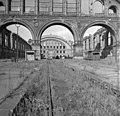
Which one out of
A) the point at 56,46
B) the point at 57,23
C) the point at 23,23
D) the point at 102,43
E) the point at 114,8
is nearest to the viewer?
the point at 23,23

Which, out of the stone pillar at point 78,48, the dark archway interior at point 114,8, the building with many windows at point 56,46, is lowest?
the stone pillar at point 78,48

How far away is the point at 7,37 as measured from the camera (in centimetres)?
3866

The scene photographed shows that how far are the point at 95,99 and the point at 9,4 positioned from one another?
3089cm

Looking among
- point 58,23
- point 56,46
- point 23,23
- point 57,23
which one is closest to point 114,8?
point 58,23

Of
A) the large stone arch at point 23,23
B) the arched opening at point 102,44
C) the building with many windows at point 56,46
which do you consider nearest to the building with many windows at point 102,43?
the arched opening at point 102,44

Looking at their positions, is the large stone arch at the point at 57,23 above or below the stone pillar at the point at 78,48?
above

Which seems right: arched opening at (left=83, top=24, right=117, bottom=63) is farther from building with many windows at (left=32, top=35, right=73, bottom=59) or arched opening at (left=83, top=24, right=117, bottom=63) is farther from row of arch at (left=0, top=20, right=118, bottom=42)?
building with many windows at (left=32, top=35, right=73, bottom=59)

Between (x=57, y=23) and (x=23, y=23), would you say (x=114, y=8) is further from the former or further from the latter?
(x=23, y=23)

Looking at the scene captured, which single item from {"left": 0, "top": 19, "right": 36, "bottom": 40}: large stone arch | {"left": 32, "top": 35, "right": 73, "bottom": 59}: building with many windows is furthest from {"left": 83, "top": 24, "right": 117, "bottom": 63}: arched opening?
{"left": 32, "top": 35, "right": 73, "bottom": 59}: building with many windows

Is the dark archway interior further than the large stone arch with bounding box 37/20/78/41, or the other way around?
the dark archway interior

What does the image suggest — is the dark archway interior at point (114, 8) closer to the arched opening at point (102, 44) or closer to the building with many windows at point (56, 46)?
the arched opening at point (102, 44)

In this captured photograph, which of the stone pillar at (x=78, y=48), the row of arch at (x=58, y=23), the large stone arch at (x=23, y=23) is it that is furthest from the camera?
the stone pillar at (x=78, y=48)

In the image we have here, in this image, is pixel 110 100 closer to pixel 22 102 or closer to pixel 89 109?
A: pixel 89 109

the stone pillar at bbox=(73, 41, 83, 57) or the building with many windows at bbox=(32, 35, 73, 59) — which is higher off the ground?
the building with many windows at bbox=(32, 35, 73, 59)
